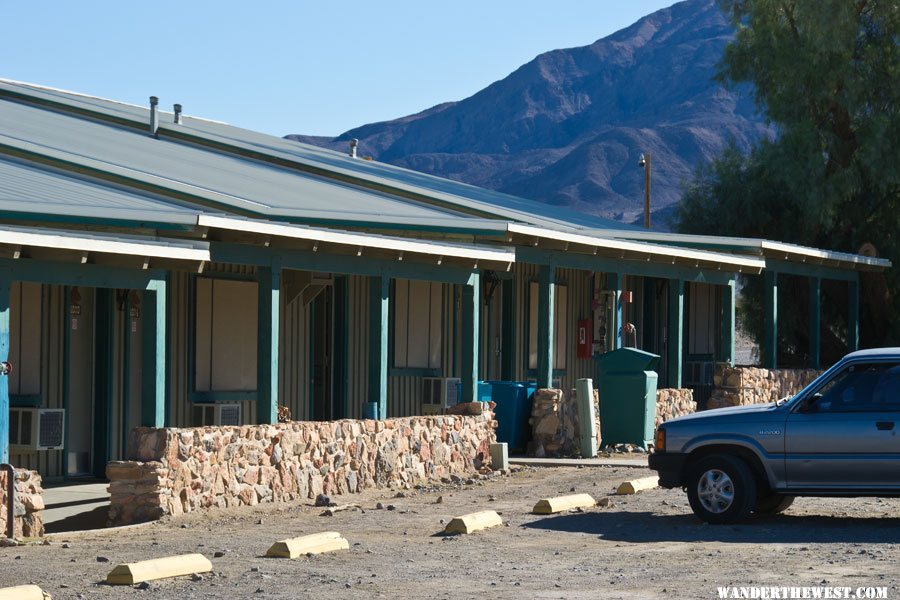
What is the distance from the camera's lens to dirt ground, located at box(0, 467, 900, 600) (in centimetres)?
972

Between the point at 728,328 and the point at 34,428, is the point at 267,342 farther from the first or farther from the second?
the point at 728,328

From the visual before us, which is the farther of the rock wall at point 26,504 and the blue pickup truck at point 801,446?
the blue pickup truck at point 801,446

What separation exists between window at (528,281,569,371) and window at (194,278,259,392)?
6.53 metres

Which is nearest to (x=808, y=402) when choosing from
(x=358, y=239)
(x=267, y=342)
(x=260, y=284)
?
(x=358, y=239)

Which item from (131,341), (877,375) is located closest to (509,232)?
(131,341)

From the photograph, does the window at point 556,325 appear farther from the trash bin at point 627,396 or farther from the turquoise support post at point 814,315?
the turquoise support post at point 814,315

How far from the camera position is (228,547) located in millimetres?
11742

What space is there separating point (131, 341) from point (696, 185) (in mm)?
22530

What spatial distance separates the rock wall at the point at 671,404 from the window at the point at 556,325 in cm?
220

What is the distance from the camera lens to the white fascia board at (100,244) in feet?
41.1

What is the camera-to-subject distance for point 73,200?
15.8 meters

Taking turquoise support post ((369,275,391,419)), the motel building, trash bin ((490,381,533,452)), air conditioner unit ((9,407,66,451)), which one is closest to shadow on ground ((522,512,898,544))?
turquoise support post ((369,275,391,419))

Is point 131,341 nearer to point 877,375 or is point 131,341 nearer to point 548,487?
point 548,487

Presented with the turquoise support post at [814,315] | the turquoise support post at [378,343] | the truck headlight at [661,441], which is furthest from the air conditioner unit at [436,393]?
the turquoise support post at [814,315]
